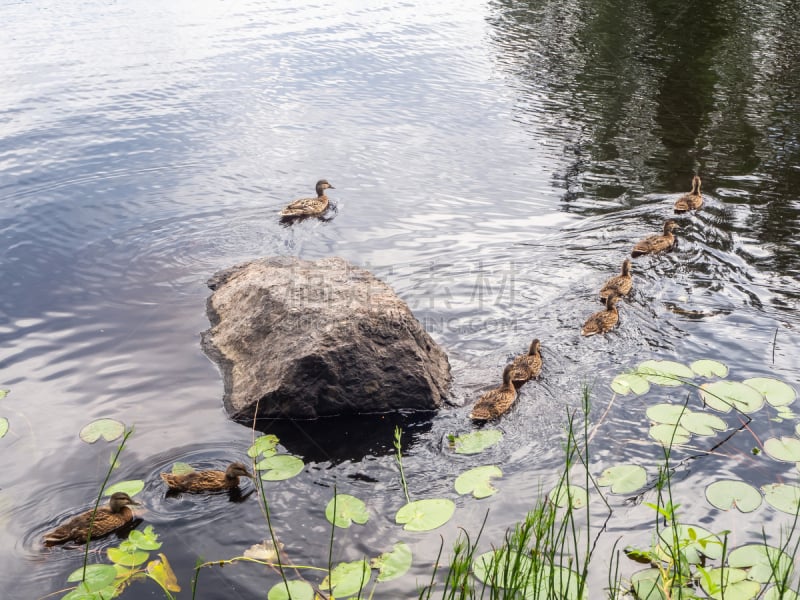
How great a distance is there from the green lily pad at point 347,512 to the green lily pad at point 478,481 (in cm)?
76

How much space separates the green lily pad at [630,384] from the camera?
22.3ft

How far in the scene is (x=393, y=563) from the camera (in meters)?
4.94

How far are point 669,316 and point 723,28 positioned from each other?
48.2 feet

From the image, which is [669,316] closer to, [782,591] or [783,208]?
[783,208]

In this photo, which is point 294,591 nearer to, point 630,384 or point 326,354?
point 326,354

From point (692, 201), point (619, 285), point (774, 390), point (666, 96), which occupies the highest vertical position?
point (666, 96)

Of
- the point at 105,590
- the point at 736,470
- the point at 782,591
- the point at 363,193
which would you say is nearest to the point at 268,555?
the point at 105,590

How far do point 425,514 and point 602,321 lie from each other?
358 cm

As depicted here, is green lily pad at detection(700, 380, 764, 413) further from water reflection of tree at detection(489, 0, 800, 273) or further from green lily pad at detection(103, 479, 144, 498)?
green lily pad at detection(103, 479, 144, 498)

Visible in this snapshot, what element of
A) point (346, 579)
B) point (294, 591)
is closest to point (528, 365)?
point (346, 579)

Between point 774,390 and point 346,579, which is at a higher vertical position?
point 774,390

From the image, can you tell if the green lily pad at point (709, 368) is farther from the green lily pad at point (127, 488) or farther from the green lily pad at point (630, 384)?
the green lily pad at point (127, 488)

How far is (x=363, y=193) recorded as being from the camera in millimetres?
12297

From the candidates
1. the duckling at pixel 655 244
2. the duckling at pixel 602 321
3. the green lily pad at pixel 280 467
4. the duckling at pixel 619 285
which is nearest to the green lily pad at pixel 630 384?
the duckling at pixel 602 321
